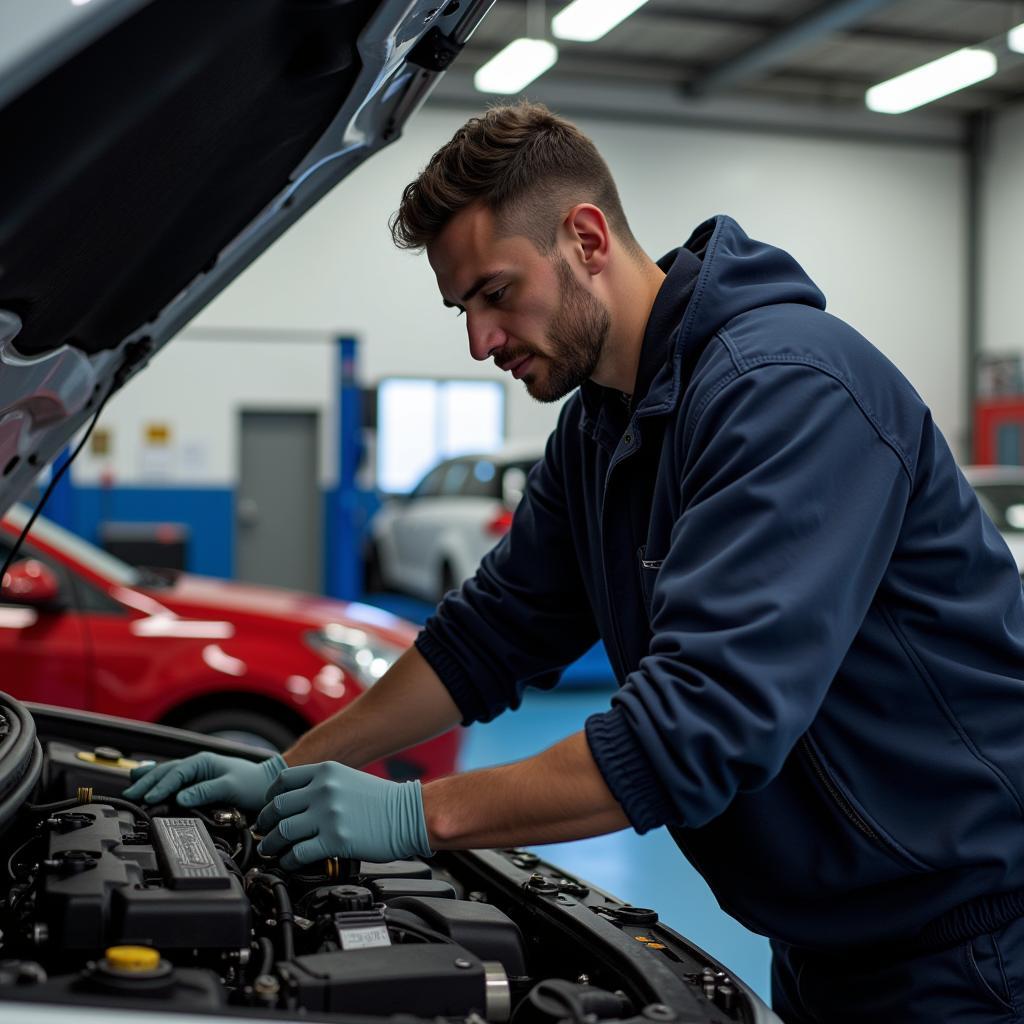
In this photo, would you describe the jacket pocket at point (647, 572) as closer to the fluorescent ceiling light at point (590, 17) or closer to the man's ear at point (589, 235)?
the man's ear at point (589, 235)

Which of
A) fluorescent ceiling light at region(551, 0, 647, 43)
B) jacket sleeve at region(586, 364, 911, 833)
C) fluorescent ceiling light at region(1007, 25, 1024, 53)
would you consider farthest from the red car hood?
fluorescent ceiling light at region(1007, 25, 1024, 53)

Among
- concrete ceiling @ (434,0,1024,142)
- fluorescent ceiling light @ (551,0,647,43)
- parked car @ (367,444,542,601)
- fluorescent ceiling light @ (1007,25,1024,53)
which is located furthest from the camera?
concrete ceiling @ (434,0,1024,142)

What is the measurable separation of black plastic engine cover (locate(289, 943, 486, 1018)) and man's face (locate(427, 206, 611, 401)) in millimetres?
661

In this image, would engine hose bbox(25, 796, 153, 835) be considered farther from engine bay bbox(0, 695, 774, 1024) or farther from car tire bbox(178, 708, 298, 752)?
car tire bbox(178, 708, 298, 752)

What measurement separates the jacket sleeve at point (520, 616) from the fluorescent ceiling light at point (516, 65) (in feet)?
24.6

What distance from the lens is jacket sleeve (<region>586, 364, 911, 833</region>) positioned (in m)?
1.10

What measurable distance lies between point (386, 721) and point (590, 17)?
7.56 m

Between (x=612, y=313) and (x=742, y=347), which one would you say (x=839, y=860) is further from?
(x=612, y=313)

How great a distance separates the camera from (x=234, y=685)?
3699mm

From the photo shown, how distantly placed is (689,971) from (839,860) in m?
0.19

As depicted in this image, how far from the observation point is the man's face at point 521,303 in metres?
1.41

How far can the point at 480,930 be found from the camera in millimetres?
1273

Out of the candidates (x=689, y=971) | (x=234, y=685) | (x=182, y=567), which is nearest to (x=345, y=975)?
(x=689, y=971)

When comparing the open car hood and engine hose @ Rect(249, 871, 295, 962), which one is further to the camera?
engine hose @ Rect(249, 871, 295, 962)
